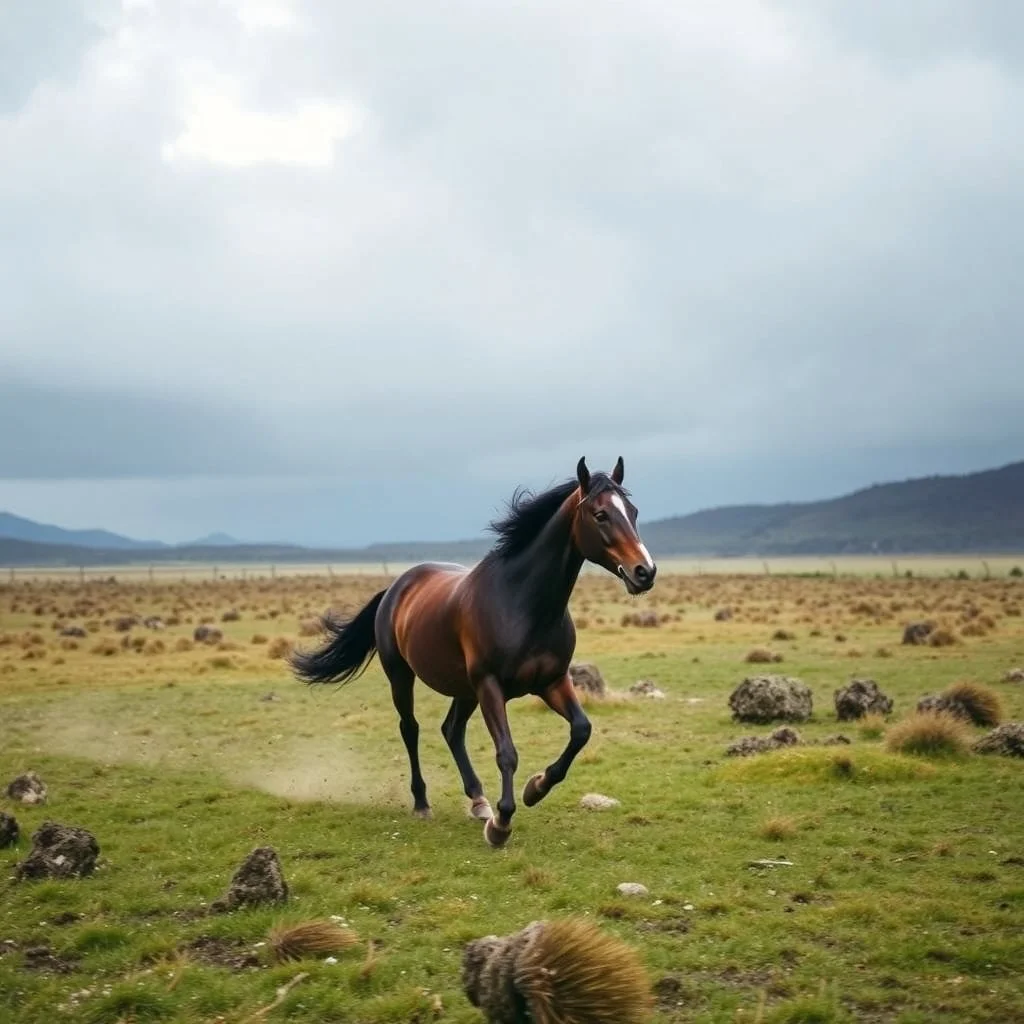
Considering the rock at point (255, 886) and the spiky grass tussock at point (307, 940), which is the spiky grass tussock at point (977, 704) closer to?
the rock at point (255, 886)

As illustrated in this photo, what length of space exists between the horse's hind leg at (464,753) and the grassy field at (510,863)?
244 mm

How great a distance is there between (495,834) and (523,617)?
2050mm

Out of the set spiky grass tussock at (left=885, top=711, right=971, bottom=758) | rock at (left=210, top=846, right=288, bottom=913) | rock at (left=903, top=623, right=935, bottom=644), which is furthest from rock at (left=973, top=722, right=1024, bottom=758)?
rock at (left=903, top=623, right=935, bottom=644)

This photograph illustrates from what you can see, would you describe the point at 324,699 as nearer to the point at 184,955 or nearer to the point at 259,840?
the point at 259,840

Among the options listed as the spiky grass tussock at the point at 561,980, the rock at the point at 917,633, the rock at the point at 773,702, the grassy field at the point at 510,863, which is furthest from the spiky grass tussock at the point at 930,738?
the rock at the point at 917,633

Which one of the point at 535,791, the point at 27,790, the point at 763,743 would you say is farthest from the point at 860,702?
the point at 27,790

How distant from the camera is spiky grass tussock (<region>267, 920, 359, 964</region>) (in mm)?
7088

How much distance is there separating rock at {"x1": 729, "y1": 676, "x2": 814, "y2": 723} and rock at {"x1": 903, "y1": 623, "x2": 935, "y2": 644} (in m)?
14.9

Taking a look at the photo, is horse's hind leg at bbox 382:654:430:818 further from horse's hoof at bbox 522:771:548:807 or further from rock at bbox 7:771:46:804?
rock at bbox 7:771:46:804

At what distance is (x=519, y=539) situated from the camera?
10.7m

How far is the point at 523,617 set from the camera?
10164mm

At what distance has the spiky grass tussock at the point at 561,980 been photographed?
5645mm

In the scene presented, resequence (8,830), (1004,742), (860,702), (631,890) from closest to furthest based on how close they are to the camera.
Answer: (631,890)
(8,830)
(1004,742)
(860,702)

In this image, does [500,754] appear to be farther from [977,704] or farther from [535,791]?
[977,704]
